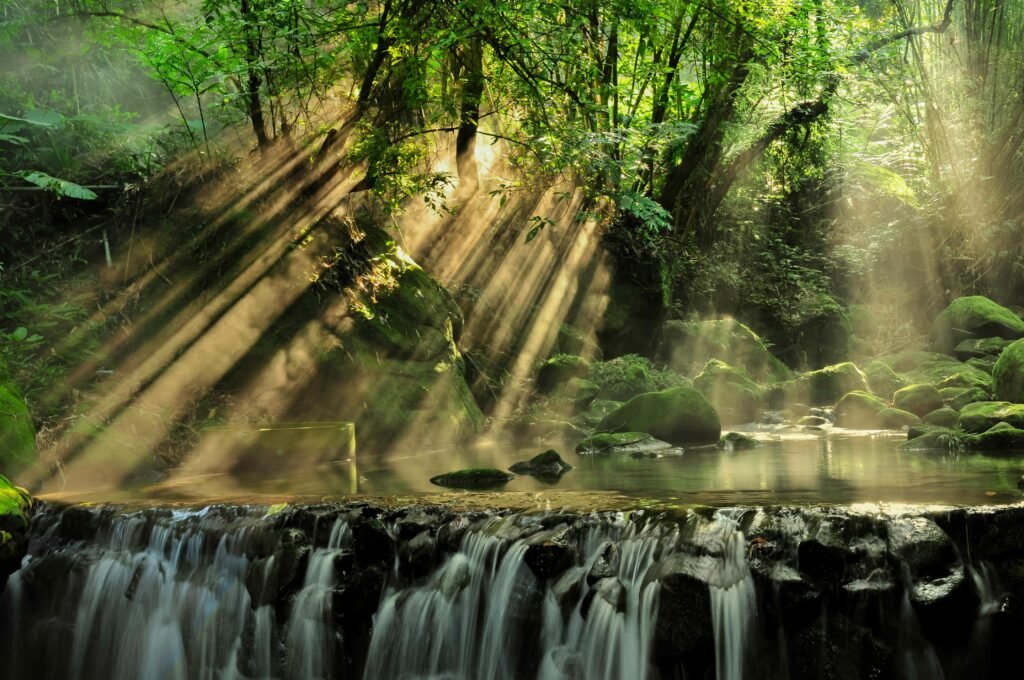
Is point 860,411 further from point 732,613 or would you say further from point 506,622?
point 506,622

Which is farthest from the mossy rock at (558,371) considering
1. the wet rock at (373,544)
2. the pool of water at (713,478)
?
the wet rock at (373,544)

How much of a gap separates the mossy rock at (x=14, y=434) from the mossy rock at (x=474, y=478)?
3.94 metres

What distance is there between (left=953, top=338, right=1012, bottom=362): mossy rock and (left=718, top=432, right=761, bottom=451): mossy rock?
26.8ft

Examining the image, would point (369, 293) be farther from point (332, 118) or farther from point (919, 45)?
point (919, 45)

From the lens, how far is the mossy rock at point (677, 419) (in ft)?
38.3

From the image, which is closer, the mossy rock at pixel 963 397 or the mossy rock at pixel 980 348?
the mossy rock at pixel 963 397

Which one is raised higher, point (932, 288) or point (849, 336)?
point (932, 288)

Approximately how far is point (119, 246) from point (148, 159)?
4.65 ft

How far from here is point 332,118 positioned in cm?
1338

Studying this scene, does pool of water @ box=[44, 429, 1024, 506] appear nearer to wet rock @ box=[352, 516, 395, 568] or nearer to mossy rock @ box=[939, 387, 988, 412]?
wet rock @ box=[352, 516, 395, 568]

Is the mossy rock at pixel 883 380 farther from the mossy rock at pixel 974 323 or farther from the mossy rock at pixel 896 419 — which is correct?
the mossy rock at pixel 974 323

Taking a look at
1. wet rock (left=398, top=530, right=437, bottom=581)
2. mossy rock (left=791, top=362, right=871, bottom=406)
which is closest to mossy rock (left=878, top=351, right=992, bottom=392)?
mossy rock (left=791, top=362, right=871, bottom=406)

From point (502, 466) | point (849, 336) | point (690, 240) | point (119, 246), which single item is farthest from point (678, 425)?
point (849, 336)

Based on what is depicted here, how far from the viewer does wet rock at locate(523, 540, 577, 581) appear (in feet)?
19.0
